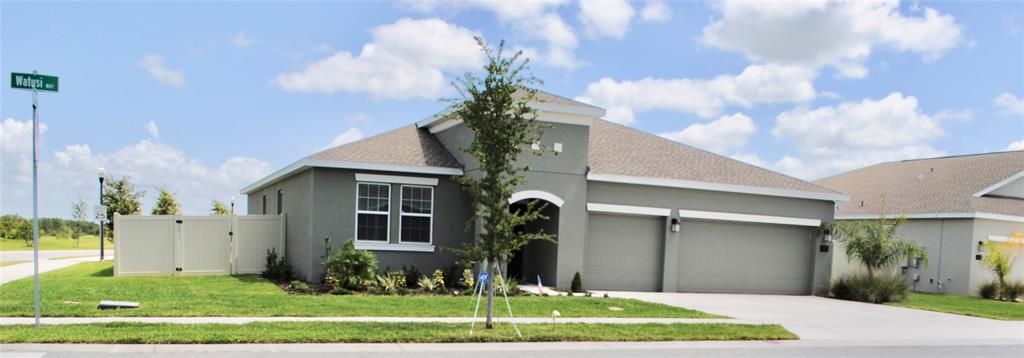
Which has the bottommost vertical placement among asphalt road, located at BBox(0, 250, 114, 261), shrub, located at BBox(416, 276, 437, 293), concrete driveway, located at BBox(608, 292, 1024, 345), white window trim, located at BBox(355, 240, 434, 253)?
concrete driveway, located at BBox(608, 292, 1024, 345)

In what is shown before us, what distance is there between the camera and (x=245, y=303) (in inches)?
520

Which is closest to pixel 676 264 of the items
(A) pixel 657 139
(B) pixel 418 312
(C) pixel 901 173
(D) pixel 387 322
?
(A) pixel 657 139

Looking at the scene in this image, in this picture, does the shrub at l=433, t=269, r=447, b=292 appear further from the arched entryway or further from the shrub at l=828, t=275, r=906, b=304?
the shrub at l=828, t=275, r=906, b=304

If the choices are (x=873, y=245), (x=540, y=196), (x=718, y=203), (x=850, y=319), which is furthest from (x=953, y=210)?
(x=540, y=196)

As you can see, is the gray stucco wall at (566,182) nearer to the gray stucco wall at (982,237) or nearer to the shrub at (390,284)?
the shrub at (390,284)

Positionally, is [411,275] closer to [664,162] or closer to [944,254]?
[664,162]

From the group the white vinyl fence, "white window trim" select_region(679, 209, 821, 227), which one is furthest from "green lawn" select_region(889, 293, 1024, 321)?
the white vinyl fence

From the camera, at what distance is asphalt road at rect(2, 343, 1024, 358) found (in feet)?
28.8

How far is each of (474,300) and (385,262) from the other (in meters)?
3.73

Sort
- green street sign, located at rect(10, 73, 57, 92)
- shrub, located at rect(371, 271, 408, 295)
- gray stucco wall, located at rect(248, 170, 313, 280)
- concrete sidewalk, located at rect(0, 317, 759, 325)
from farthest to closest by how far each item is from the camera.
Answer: gray stucco wall, located at rect(248, 170, 313, 280), shrub, located at rect(371, 271, 408, 295), concrete sidewalk, located at rect(0, 317, 759, 325), green street sign, located at rect(10, 73, 57, 92)

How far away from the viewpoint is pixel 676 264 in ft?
64.2

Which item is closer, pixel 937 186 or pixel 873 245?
pixel 873 245

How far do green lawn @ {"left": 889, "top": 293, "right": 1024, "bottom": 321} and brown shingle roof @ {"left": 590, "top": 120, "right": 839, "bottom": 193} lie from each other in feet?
12.7

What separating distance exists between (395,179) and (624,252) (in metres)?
6.14
